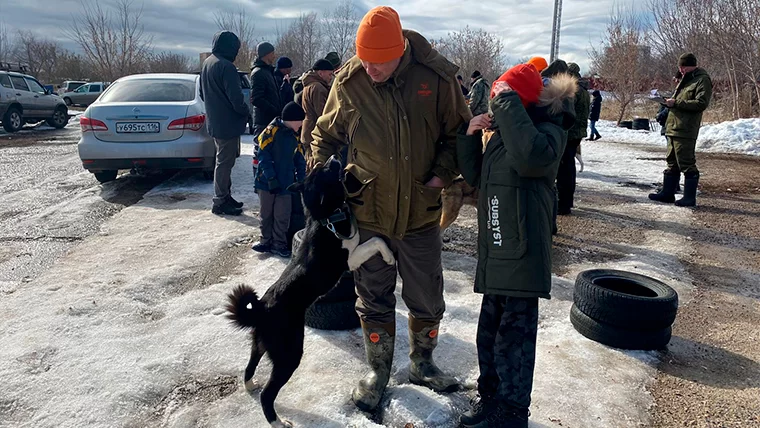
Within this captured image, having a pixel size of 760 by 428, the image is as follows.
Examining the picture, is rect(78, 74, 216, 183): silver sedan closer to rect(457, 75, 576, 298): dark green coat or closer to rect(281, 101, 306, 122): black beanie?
rect(281, 101, 306, 122): black beanie

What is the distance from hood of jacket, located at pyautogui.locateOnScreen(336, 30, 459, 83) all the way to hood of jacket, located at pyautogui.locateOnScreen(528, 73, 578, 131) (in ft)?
1.59

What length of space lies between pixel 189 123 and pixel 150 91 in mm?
1214

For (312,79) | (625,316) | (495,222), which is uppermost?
(312,79)

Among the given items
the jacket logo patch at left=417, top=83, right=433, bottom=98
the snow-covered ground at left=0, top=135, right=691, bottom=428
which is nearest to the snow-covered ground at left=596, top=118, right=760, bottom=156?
the snow-covered ground at left=0, top=135, right=691, bottom=428

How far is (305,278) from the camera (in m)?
2.66

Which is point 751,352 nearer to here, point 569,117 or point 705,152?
point 569,117

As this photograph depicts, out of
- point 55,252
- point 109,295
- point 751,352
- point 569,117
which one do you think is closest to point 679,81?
point 751,352

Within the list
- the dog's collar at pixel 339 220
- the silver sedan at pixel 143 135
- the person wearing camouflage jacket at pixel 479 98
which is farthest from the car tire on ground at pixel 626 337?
the silver sedan at pixel 143 135

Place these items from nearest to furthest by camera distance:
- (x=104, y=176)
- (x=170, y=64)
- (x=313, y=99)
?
(x=313, y=99) → (x=104, y=176) → (x=170, y=64)

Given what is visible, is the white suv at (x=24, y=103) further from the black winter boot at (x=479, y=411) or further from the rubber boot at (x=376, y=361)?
the black winter boot at (x=479, y=411)

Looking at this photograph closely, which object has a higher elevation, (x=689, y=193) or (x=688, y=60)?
(x=688, y=60)

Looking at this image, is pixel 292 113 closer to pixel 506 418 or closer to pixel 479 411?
pixel 479 411

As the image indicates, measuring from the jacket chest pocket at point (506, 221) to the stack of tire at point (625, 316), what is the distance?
150 cm

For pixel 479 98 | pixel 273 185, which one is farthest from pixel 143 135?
pixel 479 98
